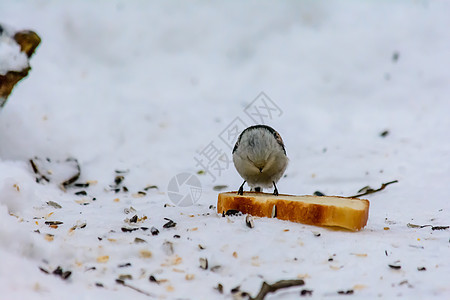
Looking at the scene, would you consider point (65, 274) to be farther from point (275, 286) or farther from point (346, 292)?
point (346, 292)

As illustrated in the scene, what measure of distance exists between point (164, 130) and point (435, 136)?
8.47 feet

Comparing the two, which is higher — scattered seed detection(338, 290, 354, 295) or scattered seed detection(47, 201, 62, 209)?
scattered seed detection(338, 290, 354, 295)

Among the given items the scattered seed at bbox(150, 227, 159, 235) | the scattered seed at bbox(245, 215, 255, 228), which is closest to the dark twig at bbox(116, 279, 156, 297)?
the scattered seed at bbox(150, 227, 159, 235)

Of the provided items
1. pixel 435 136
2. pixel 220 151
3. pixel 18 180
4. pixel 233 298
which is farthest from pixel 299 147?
pixel 233 298

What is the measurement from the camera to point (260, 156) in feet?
11.9

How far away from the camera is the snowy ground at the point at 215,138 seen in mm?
2459

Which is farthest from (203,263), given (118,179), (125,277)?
(118,179)

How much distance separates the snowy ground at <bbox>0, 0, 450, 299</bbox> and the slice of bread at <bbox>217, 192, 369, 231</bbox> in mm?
104

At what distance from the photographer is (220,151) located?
5359 millimetres

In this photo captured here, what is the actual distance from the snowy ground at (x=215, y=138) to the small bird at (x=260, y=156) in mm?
405

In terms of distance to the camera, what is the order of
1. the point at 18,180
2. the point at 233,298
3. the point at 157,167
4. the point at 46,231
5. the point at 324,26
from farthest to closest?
the point at 324,26, the point at 157,167, the point at 18,180, the point at 46,231, the point at 233,298

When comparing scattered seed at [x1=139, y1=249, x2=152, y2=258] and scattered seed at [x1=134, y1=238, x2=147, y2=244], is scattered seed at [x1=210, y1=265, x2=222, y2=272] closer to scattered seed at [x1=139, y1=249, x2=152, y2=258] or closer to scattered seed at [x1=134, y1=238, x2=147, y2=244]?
scattered seed at [x1=139, y1=249, x2=152, y2=258]

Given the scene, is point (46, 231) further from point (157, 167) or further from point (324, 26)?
point (324, 26)

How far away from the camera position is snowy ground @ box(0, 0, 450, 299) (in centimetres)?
246
